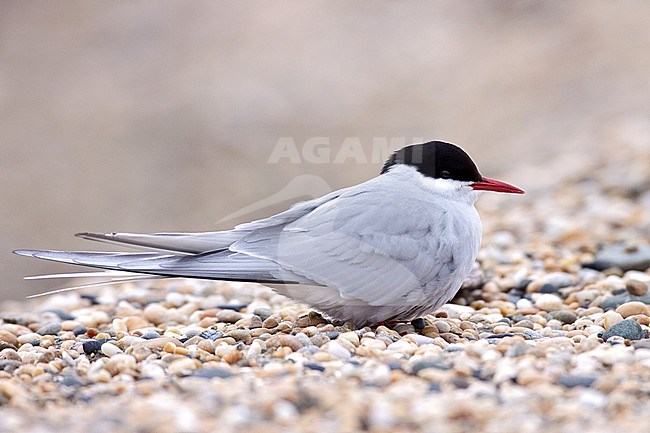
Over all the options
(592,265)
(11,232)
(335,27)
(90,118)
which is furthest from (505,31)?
(592,265)

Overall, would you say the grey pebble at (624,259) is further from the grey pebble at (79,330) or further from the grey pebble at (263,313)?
the grey pebble at (79,330)

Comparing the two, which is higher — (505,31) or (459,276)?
(505,31)

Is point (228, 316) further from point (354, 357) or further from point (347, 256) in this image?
point (354, 357)

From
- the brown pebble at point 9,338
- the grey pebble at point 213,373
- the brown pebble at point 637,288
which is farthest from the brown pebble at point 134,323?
the brown pebble at point 637,288

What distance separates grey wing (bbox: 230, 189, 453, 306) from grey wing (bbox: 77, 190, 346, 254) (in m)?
0.08

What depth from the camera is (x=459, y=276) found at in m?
4.22

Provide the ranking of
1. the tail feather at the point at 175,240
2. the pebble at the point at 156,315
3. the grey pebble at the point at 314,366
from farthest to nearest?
the pebble at the point at 156,315 → the tail feather at the point at 175,240 → the grey pebble at the point at 314,366

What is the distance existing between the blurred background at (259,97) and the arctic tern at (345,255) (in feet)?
16.0

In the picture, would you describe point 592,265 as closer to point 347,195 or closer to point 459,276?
point 459,276

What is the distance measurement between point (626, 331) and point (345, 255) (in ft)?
4.52

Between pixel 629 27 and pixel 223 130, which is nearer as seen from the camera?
pixel 223 130

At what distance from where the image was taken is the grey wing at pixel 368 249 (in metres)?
4.09

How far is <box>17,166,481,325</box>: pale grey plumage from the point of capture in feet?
13.3

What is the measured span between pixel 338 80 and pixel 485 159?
3813mm
